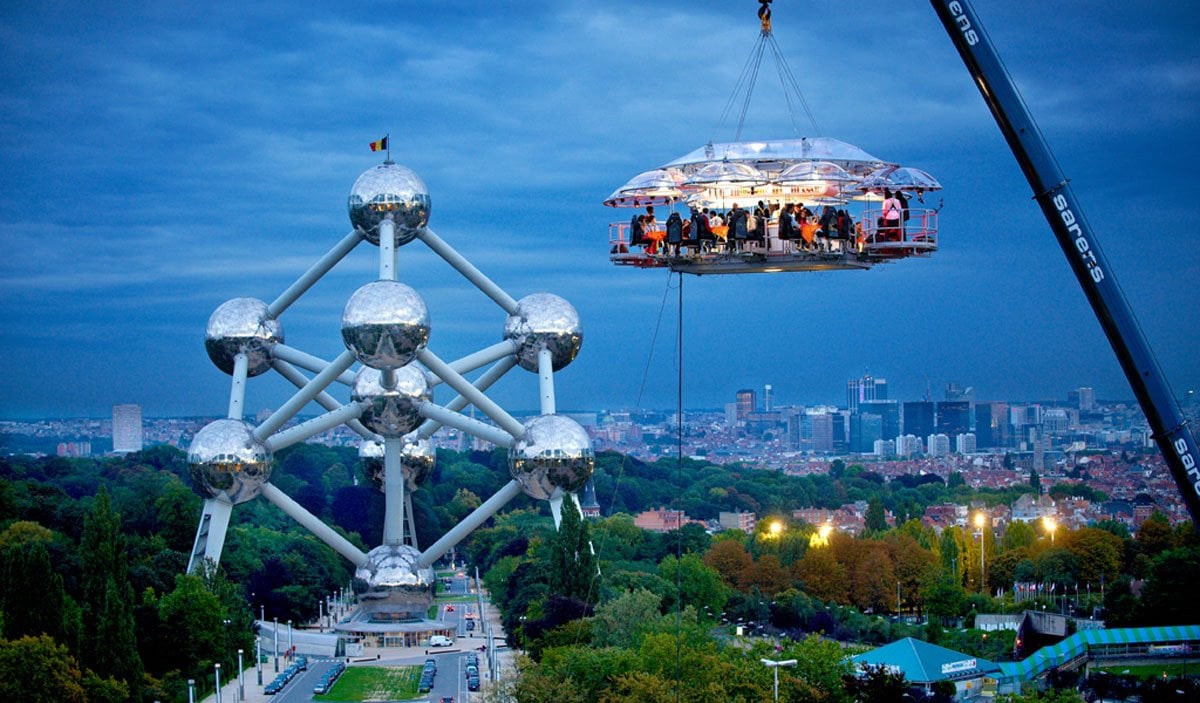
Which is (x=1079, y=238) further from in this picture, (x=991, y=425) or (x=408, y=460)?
(x=991, y=425)

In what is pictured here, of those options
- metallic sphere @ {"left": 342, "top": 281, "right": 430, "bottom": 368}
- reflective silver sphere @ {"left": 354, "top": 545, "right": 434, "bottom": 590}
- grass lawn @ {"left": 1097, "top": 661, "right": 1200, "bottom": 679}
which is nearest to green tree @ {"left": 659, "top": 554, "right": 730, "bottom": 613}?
reflective silver sphere @ {"left": 354, "top": 545, "right": 434, "bottom": 590}

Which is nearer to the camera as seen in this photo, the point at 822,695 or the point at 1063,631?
the point at 822,695

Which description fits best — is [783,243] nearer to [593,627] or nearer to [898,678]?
[898,678]

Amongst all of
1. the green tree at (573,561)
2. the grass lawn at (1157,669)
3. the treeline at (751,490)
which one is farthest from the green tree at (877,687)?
the treeline at (751,490)

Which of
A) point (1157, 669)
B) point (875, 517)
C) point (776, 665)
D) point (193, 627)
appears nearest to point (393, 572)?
point (193, 627)

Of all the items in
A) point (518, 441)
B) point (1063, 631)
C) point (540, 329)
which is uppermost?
point (540, 329)

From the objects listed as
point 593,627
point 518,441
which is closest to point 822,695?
point 593,627

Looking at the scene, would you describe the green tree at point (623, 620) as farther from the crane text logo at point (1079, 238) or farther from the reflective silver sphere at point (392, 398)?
the crane text logo at point (1079, 238)

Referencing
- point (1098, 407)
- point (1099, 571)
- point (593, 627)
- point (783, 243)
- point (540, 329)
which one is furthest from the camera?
point (1098, 407)
